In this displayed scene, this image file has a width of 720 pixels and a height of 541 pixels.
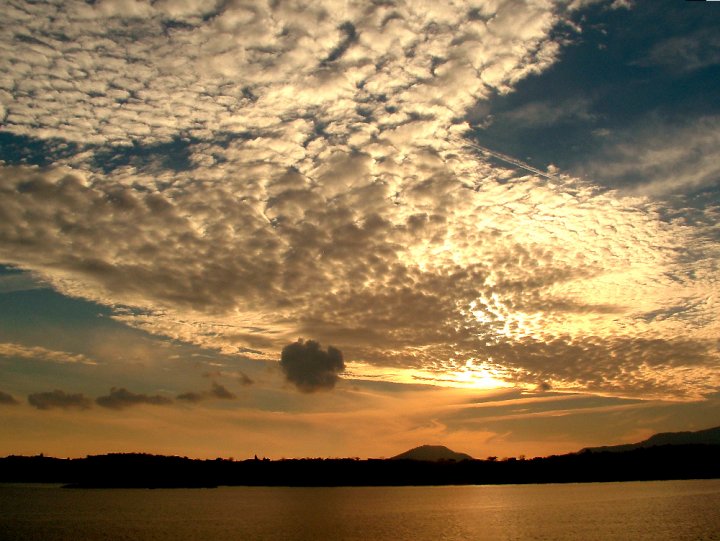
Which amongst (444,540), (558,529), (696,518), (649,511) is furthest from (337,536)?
(649,511)

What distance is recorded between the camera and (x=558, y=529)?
102m

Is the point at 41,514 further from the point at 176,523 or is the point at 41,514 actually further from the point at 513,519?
the point at 513,519

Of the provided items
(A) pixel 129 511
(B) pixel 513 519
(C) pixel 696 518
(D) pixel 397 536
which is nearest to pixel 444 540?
(D) pixel 397 536

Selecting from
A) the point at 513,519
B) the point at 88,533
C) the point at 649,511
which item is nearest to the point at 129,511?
the point at 88,533

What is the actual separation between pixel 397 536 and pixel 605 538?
32.3 metres

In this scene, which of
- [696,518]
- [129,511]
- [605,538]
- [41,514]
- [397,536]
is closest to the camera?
[605,538]

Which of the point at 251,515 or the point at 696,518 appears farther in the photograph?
the point at 251,515

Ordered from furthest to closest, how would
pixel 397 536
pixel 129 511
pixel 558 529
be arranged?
pixel 129 511 → pixel 558 529 → pixel 397 536

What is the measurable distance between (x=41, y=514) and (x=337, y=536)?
8350cm

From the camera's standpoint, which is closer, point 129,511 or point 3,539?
point 3,539

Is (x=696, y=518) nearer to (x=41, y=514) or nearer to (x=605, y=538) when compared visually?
(x=605, y=538)

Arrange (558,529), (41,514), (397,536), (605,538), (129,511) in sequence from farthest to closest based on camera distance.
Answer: (129,511)
(41,514)
(558,529)
(397,536)
(605,538)

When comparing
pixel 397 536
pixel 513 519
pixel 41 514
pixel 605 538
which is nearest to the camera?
pixel 605 538

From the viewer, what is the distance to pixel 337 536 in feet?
314
